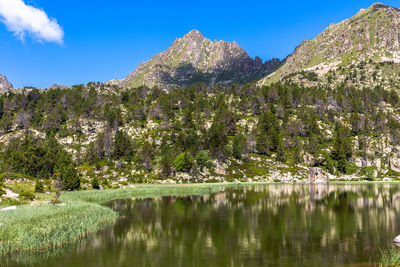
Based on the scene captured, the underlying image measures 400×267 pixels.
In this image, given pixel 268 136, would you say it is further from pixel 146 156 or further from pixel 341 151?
pixel 146 156

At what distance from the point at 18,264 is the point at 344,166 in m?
176

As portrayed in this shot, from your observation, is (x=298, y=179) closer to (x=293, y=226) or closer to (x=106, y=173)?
(x=106, y=173)

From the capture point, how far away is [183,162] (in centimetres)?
14788

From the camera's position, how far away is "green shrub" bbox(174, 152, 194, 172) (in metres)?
148

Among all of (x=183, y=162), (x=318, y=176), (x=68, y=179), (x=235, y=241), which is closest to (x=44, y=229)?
(x=235, y=241)

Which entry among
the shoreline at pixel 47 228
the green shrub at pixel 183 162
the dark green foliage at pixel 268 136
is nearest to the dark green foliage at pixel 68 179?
the shoreline at pixel 47 228

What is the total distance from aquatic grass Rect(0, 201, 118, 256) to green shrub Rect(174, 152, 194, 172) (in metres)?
110

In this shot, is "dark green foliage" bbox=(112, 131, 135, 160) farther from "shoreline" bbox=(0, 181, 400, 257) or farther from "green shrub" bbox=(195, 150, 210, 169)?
"shoreline" bbox=(0, 181, 400, 257)

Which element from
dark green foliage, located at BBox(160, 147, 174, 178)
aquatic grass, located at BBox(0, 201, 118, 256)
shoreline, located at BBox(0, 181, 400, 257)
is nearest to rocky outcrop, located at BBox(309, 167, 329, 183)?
dark green foliage, located at BBox(160, 147, 174, 178)

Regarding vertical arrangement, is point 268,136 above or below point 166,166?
above

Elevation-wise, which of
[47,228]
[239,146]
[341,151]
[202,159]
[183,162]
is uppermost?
[239,146]

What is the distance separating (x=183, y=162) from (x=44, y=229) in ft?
397

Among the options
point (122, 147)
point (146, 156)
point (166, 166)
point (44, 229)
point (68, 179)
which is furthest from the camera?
point (122, 147)

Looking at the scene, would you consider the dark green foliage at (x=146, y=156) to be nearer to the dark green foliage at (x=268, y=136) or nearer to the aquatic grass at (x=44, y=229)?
the dark green foliage at (x=268, y=136)
